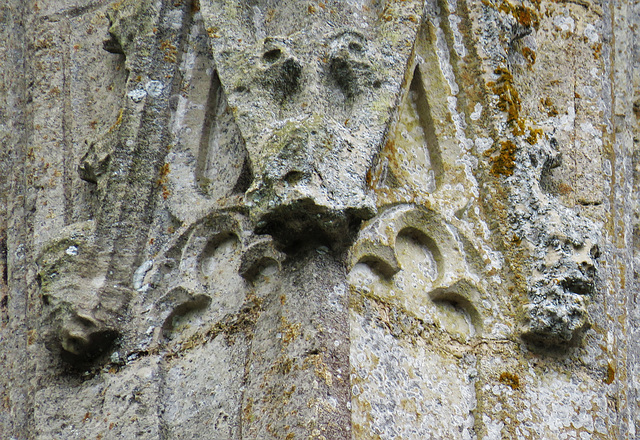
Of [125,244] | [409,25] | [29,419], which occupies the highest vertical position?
[409,25]

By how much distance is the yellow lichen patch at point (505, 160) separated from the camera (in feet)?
14.4

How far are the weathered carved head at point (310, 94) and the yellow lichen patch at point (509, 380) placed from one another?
2.64ft

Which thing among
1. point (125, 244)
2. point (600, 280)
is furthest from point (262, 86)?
point (600, 280)

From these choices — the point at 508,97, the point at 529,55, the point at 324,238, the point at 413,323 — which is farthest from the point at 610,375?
the point at 529,55

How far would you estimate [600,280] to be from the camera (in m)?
4.43

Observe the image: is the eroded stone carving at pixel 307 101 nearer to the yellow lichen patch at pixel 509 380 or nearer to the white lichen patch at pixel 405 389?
the white lichen patch at pixel 405 389

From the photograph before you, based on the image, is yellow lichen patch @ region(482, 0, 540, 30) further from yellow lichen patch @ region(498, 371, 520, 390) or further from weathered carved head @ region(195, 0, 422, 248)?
yellow lichen patch @ region(498, 371, 520, 390)

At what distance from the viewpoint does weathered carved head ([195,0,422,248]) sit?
3.65 metres

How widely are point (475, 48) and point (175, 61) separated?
112cm

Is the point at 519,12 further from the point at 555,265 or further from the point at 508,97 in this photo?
the point at 555,265

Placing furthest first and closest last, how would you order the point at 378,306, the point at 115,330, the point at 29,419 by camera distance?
the point at 29,419
the point at 115,330
the point at 378,306

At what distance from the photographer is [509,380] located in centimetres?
408

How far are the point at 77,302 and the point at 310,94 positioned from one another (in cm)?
106

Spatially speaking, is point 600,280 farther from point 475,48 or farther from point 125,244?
point 125,244
